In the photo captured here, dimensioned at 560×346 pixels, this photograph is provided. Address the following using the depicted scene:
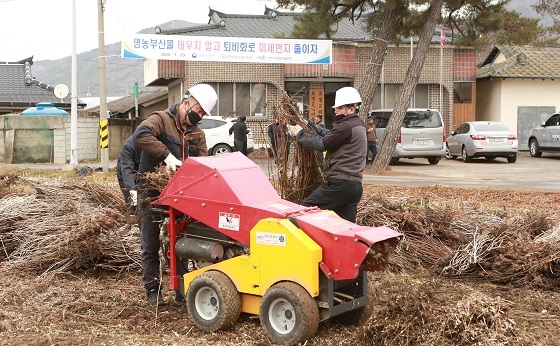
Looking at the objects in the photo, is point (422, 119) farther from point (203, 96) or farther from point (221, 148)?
point (203, 96)

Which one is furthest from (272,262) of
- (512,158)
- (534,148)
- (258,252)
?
(534,148)

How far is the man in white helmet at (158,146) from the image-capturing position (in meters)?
6.19

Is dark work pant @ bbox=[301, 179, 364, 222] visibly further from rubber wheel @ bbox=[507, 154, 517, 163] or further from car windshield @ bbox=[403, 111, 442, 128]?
rubber wheel @ bbox=[507, 154, 517, 163]

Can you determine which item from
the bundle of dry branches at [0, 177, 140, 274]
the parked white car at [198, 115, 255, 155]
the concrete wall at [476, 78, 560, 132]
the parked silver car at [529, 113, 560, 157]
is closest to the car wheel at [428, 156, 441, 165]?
the parked silver car at [529, 113, 560, 157]

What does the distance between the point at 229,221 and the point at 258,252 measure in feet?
1.13

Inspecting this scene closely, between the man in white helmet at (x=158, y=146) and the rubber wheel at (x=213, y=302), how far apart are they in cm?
50

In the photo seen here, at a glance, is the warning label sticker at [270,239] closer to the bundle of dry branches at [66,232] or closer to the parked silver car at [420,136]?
the bundle of dry branches at [66,232]

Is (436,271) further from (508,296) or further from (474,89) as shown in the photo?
(474,89)

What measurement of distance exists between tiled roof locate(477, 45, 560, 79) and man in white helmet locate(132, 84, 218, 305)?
2682 cm

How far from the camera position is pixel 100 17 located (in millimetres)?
22078

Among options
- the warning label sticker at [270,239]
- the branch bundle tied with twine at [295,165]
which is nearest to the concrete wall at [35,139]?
the branch bundle tied with twine at [295,165]

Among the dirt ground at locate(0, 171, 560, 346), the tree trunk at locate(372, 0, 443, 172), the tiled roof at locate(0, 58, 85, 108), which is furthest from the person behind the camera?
the tiled roof at locate(0, 58, 85, 108)

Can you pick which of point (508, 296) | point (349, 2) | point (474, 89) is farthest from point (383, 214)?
point (474, 89)

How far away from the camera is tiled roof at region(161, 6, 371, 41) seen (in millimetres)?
32094
